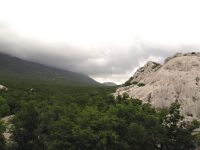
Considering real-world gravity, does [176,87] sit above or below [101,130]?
above

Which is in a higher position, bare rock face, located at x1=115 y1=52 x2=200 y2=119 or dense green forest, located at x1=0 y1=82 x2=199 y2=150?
bare rock face, located at x1=115 y1=52 x2=200 y2=119

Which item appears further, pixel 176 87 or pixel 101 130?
pixel 176 87

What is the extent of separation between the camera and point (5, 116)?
352 ft

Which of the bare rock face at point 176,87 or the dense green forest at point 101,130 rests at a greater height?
the bare rock face at point 176,87

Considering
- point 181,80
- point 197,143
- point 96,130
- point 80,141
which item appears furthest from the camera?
point 181,80

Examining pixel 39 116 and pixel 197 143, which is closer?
pixel 197 143

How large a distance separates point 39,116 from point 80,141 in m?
17.9

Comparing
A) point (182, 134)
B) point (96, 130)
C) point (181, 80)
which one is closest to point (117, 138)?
point (96, 130)

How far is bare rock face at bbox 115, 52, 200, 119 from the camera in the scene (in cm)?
8519

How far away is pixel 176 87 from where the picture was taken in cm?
8862

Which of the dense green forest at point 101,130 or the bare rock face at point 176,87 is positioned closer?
the dense green forest at point 101,130

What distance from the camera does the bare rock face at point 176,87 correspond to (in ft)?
279

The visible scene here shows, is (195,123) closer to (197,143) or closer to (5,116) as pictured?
(197,143)

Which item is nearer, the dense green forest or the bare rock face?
the dense green forest
